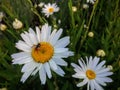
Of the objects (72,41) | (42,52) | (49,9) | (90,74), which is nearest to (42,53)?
(42,52)

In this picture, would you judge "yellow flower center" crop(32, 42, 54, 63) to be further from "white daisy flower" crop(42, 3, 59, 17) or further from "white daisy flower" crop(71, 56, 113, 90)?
"white daisy flower" crop(42, 3, 59, 17)

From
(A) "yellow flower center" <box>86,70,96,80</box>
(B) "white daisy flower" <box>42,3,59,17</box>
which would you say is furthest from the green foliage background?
(A) "yellow flower center" <box>86,70,96,80</box>

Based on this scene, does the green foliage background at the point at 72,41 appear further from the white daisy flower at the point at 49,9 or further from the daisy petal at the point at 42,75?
the daisy petal at the point at 42,75

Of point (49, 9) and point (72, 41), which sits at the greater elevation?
point (49, 9)

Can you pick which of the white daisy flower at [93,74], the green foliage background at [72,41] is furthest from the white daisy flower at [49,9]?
the white daisy flower at [93,74]

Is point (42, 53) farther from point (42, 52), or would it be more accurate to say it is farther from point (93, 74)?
point (93, 74)

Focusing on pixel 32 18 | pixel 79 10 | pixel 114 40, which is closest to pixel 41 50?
pixel 114 40

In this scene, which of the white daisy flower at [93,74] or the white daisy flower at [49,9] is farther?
the white daisy flower at [49,9]

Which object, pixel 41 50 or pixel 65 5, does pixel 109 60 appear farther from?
pixel 65 5
